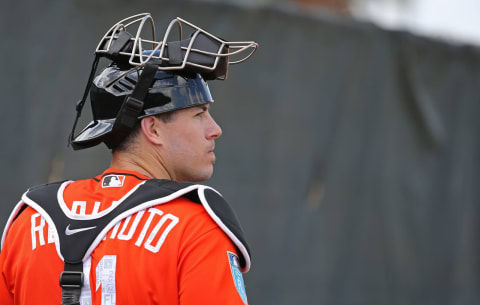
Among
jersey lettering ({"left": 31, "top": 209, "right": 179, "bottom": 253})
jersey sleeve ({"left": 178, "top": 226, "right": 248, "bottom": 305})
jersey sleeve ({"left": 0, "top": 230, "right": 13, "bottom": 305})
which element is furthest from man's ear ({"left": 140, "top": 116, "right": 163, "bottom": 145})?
jersey sleeve ({"left": 0, "top": 230, "right": 13, "bottom": 305})

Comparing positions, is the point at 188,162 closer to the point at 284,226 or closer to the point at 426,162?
the point at 284,226

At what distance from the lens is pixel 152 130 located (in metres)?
1.90

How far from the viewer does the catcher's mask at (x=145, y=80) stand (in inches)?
72.4

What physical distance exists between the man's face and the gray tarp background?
2050 mm

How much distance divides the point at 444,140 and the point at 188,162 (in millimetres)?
3472

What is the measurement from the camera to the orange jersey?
1637 millimetres

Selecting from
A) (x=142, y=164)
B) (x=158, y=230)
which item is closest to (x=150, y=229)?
(x=158, y=230)

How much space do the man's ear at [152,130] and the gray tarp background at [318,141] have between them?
205cm

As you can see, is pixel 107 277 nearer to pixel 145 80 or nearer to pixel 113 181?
pixel 113 181

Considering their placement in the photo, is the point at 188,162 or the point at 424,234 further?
the point at 424,234

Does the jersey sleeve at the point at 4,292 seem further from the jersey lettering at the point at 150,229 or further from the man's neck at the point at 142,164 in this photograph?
the man's neck at the point at 142,164

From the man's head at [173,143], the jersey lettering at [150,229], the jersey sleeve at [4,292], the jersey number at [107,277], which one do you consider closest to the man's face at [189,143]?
the man's head at [173,143]

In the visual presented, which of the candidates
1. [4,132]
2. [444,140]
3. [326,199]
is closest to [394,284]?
[326,199]

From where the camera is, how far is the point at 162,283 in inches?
64.6
